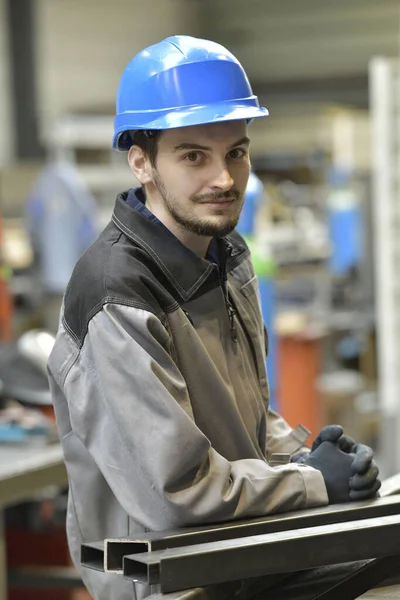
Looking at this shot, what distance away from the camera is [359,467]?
1.86 m

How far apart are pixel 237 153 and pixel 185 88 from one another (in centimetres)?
17

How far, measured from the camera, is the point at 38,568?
4.00 meters

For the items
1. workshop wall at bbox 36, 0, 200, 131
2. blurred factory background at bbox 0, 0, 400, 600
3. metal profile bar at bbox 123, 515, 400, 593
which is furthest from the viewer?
workshop wall at bbox 36, 0, 200, 131

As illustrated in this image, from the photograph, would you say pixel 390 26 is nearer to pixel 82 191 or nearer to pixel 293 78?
pixel 293 78

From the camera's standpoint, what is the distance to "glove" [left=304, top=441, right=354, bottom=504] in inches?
73.9

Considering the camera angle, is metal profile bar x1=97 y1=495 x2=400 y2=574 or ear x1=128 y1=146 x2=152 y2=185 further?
ear x1=128 y1=146 x2=152 y2=185

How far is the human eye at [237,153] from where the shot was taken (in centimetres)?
196

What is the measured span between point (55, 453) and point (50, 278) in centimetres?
546

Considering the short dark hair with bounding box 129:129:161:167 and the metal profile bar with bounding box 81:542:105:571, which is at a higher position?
the short dark hair with bounding box 129:129:161:167

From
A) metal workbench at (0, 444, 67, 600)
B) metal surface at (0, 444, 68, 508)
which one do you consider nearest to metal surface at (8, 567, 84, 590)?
metal workbench at (0, 444, 67, 600)

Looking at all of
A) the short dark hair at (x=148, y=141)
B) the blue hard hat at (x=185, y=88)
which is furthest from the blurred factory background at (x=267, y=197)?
the blue hard hat at (x=185, y=88)

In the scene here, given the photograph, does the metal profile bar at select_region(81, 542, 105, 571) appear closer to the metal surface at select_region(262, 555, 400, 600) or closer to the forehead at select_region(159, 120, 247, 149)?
the metal surface at select_region(262, 555, 400, 600)

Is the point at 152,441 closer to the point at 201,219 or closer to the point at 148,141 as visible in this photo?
the point at 201,219

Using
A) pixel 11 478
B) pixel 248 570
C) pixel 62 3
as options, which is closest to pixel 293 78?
pixel 62 3
